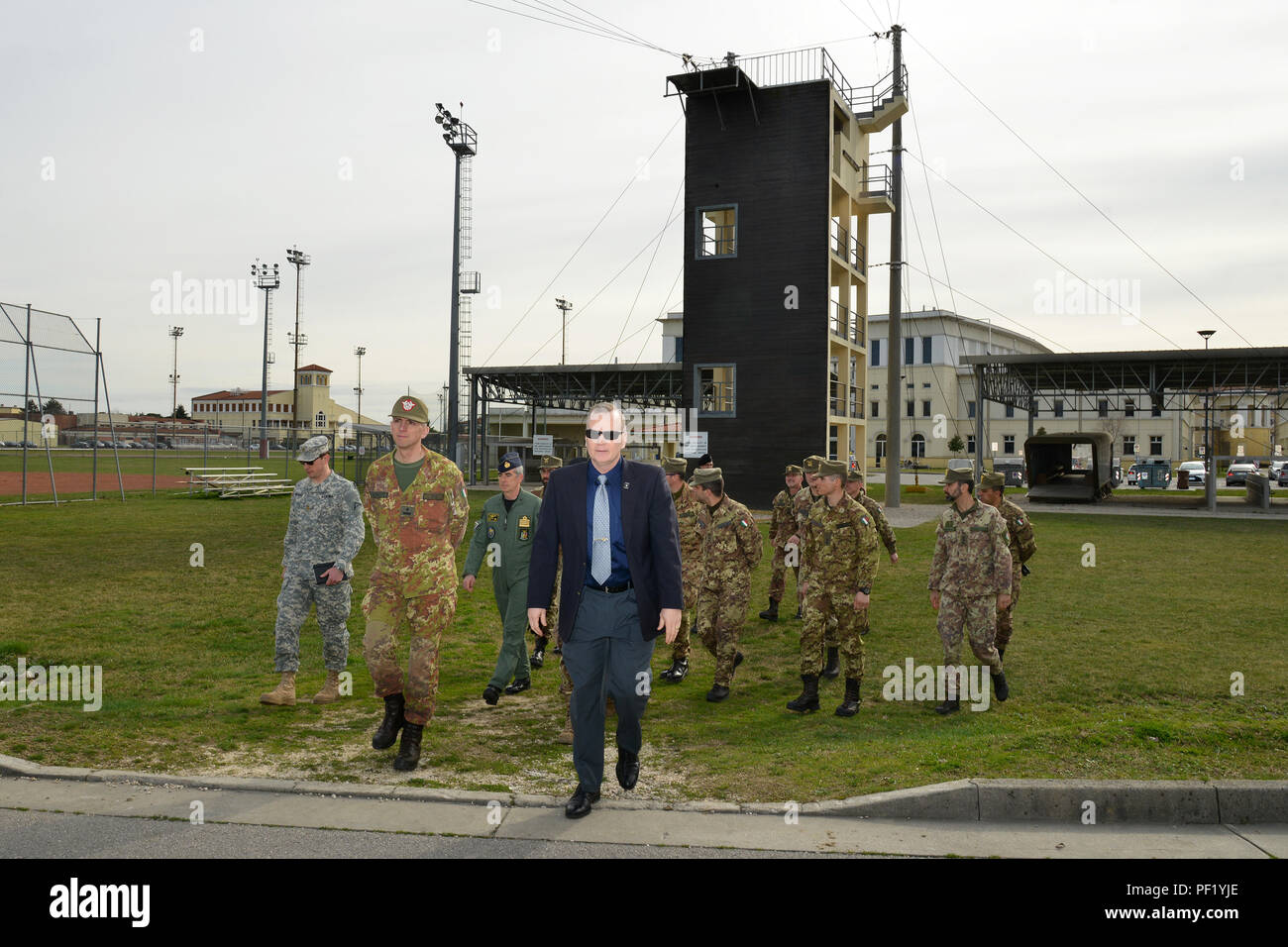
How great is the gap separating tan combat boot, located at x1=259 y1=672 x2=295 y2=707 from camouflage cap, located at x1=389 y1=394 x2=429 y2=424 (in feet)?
8.48

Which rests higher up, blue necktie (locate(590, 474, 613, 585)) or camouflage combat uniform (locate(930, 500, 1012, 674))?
blue necktie (locate(590, 474, 613, 585))

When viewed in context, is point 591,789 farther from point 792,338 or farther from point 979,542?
point 792,338

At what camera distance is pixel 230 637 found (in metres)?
9.78

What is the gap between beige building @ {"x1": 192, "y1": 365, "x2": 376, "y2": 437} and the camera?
9832 cm

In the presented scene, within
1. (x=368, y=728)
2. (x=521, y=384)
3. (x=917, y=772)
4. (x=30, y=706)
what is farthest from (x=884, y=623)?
(x=521, y=384)

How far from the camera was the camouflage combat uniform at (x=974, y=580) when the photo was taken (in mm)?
7719

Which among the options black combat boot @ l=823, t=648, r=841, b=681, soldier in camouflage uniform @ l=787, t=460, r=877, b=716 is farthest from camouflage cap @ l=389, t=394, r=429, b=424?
black combat boot @ l=823, t=648, r=841, b=681

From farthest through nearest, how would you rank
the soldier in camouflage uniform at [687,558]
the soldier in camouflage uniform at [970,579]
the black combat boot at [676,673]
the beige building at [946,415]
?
the beige building at [946,415]
the soldier in camouflage uniform at [687,558]
the black combat boot at [676,673]
the soldier in camouflage uniform at [970,579]

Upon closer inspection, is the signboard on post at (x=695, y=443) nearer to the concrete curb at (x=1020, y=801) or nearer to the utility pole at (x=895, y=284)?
the utility pole at (x=895, y=284)

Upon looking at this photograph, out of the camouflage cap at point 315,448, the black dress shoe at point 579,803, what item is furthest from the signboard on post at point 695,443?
the black dress shoe at point 579,803

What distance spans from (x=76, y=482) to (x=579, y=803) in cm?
3806

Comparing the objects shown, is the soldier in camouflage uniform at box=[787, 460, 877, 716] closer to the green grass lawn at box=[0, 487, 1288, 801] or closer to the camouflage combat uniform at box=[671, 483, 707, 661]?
the green grass lawn at box=[0, 487, 1288, 801]

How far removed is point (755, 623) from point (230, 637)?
6.26m

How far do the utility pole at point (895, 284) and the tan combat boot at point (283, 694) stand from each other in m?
24.4
